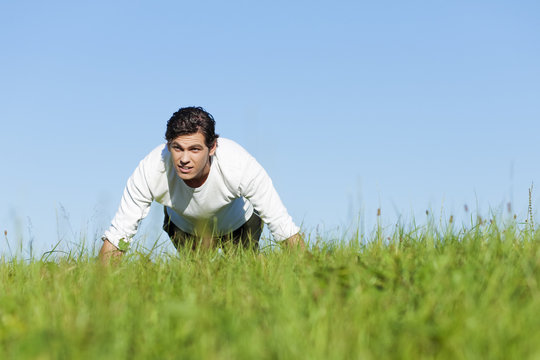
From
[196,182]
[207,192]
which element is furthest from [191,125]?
[207,192]

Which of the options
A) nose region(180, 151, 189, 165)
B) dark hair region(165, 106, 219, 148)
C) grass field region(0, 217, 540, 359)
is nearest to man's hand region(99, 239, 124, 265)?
grass field region(0, 217, 540, 359)

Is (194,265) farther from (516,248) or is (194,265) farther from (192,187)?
(516,248)

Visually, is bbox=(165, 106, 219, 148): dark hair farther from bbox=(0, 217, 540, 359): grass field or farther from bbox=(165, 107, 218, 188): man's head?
bbox=(0, 217, 540, 359): grass field

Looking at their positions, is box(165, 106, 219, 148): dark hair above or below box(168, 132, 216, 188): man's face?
above

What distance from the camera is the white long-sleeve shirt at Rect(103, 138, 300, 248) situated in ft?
19.4

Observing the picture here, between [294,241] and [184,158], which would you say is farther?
[184,158]

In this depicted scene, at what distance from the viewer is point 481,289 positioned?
120 inches

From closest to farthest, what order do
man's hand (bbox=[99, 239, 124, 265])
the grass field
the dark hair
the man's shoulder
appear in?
the grass field < man's hand (bbox=[99, 239, 124, 265]) < the dark hair < the man's shoulder

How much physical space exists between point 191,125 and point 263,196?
1.13 meters

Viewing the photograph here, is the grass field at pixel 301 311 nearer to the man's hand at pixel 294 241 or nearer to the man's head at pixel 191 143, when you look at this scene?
the man's hand at pixel 294 241

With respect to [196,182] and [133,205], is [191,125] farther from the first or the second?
[133,205]

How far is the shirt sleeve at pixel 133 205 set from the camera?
591 centimetres

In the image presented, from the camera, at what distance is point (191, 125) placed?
6082mm

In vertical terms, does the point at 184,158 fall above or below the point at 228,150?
below
